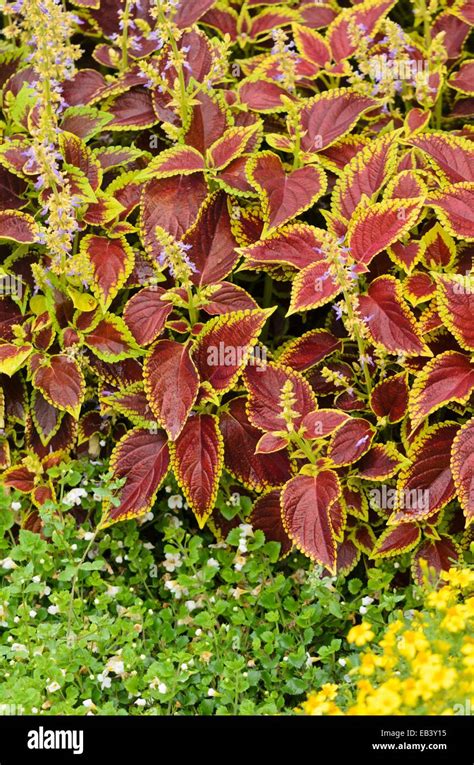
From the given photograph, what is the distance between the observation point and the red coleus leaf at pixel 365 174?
3627 mm

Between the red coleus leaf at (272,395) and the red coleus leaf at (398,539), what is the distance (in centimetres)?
45

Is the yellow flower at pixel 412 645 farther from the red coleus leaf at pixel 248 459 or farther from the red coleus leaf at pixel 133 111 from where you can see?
the red coleus leaf at pixel 133 111

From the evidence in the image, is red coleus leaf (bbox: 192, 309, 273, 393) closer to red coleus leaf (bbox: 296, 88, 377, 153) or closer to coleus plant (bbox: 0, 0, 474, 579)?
coleus plant (bbox: 0, 0, 474, 579)

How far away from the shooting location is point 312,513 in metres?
3.28

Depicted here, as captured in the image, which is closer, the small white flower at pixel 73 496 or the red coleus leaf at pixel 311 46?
the small white flower at pixel 73 496

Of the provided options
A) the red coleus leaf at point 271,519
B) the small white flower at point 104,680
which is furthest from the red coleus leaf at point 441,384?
the small white flower at point 104,680

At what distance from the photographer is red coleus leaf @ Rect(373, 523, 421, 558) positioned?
11.3 feet

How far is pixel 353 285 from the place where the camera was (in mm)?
3426

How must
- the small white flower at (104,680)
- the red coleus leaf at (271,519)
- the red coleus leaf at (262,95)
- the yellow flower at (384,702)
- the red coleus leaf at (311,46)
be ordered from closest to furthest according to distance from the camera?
the yellow flower at (384,702)
the small white flower at (104,680)
the red coleus leaf at (271,519)
the red coleus leaf at (262,95)
the red coleus leaf at (311,46)

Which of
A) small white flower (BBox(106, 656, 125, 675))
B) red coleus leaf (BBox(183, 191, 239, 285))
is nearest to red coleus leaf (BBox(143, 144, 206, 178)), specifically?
red coleus leaf (BBox(183, 191, 239, 285))

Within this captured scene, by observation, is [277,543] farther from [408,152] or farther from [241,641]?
[408,152]

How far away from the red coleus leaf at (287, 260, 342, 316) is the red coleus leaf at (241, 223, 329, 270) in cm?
6

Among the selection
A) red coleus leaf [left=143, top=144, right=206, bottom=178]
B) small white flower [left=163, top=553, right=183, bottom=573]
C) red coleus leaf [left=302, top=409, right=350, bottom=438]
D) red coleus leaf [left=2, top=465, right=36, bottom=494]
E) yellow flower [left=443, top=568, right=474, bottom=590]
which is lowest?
small white flower [left=163, top=553, right=183, bottom=573]
